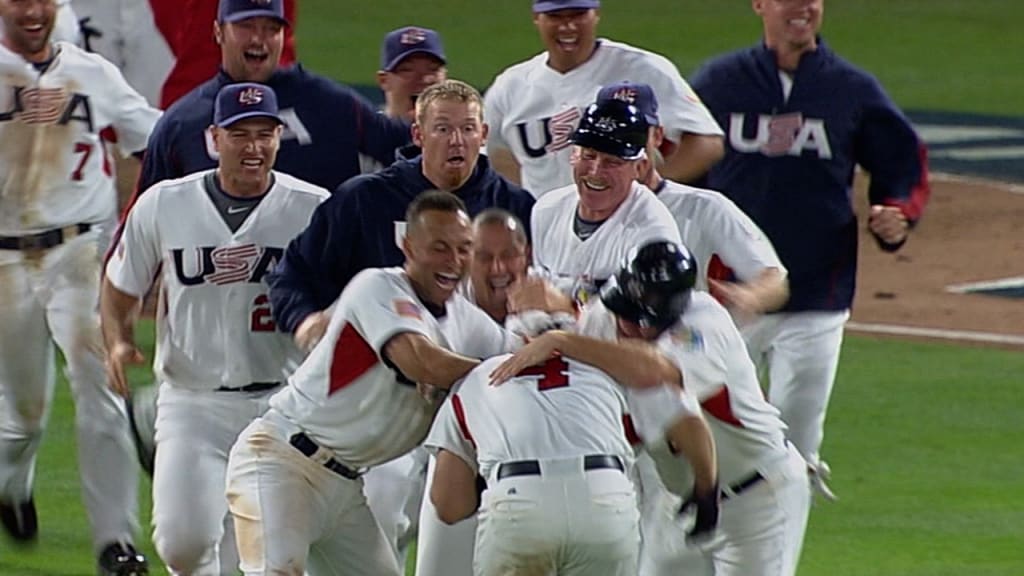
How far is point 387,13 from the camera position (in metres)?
28.4

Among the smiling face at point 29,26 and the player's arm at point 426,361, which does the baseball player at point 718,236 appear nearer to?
the player's arm at point 426,361

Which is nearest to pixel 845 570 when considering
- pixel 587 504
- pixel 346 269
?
pixel 346 269

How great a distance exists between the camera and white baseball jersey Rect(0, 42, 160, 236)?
941cm

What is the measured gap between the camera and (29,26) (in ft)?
30.6

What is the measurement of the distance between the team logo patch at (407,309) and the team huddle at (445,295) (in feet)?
0.04

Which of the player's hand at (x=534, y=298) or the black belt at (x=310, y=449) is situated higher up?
the player's hand at (x=534, y=298)

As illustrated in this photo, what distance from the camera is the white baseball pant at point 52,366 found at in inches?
357

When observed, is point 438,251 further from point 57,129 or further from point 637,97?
point 57,129

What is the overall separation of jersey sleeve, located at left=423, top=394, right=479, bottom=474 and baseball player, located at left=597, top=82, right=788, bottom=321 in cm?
141

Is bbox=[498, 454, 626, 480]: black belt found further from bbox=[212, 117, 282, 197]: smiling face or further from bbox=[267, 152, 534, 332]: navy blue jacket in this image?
bbox=[212, 117, 282, 197]: smiling face

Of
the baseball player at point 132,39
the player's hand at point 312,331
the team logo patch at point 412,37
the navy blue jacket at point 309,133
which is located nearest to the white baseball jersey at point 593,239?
the player's hand at point 312,331

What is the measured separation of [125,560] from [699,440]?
3.12 m

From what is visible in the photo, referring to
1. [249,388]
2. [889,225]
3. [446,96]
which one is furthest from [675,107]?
[249,388]

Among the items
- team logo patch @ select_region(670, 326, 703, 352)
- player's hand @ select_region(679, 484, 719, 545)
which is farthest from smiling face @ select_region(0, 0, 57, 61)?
player's hand @ select_region(679, 484, 719, 545)
